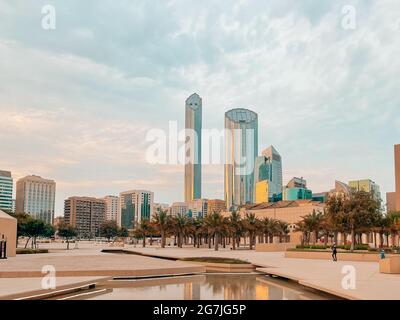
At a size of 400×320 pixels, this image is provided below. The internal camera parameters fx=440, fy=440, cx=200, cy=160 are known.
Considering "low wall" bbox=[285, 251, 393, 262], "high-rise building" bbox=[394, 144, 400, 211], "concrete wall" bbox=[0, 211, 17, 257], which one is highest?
"high-rise building" bbox=[394, 144, 400, 211]

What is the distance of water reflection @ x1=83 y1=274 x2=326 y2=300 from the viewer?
56.0 feet

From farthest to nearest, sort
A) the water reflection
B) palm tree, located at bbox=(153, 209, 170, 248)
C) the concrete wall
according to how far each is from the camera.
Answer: palm tree, located at bbox=(153, 209, 170, 248) < the concrete wall < the water reflection

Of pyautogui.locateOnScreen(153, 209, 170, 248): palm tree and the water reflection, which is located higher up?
pyautogui.locateOnScreen(153, 209, 170, 248): palm tree

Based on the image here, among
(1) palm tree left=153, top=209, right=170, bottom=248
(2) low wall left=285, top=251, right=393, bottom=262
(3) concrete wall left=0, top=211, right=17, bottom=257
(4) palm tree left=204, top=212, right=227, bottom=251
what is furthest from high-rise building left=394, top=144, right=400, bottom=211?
(3) concrete wall left=0, top=211, right=17, bottom=257

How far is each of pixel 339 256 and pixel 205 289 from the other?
20739 mm

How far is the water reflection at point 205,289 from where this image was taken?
17.1 meters

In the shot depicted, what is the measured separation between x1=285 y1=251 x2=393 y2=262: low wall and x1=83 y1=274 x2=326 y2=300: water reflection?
13.9 m

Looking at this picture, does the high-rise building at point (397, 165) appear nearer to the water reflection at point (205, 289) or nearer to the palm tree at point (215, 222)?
the palm tree at point (215, 222)

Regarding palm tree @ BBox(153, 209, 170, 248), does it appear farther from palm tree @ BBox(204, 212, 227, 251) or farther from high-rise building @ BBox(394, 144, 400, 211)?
high-rise building @ BBox(394, 144, 400, 211)

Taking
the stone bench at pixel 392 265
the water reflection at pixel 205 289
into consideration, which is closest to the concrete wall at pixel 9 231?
the water reflection at pixel 205 289

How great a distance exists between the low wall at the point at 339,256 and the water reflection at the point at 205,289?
547 inches

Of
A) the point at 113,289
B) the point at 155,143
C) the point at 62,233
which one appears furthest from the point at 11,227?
the point at 62,233
